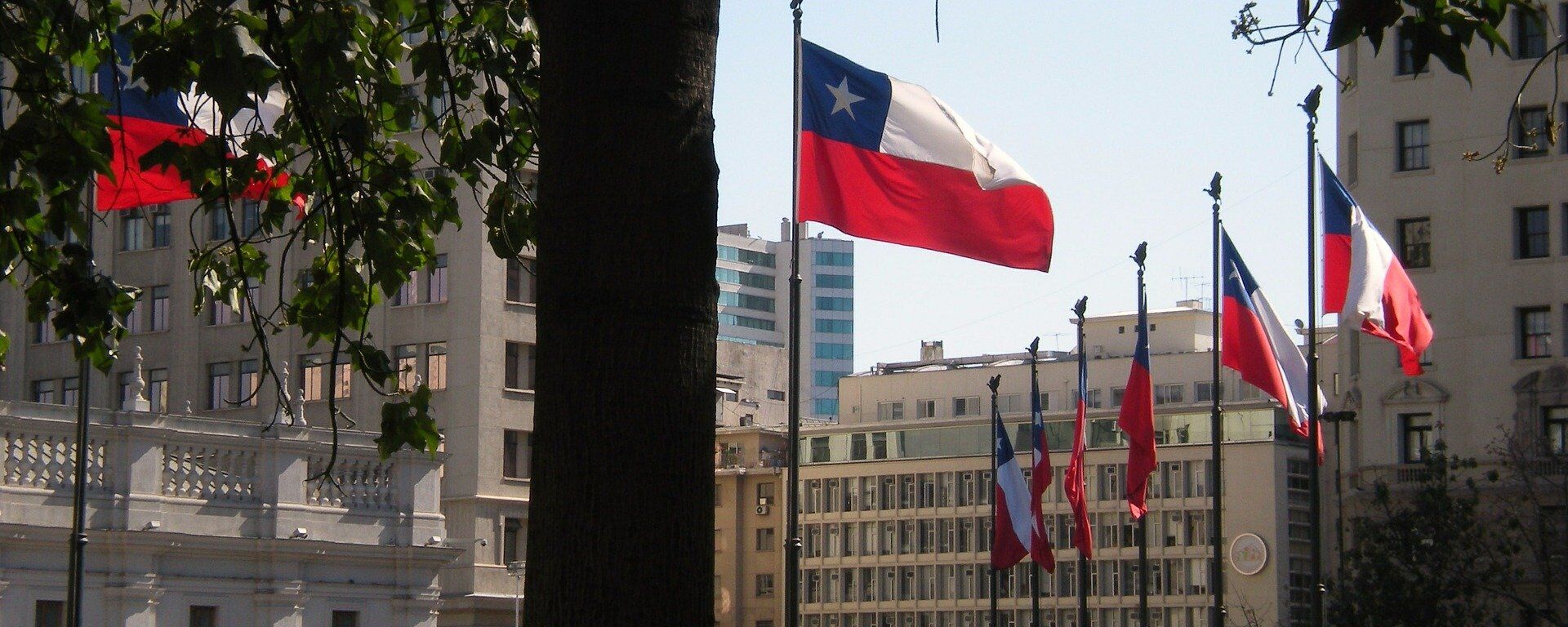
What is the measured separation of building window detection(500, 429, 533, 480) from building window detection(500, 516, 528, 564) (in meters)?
1.22

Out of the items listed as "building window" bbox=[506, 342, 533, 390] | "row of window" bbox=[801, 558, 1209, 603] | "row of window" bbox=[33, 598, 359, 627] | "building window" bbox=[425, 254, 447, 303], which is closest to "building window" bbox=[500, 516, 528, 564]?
"building window" bbox=[506, 342, 533, 390]

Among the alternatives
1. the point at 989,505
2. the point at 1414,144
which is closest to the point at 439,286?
the point at 1414,144

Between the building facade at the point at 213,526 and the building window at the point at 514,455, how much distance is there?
21150 millimetres

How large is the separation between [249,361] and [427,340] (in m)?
4.98

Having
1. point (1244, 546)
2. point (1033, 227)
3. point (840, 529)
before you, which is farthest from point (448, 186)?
point (840, 529)

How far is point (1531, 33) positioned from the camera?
6234cm

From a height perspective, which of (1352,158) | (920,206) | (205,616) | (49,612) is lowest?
(205,616)

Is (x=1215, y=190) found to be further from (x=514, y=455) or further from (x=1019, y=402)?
(x=1019, y=402)

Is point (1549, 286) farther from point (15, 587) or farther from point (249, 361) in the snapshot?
point (15, 587)

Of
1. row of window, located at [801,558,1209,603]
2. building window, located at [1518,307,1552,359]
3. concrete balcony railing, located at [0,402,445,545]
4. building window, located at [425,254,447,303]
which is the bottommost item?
row of window, located at [801,558,1209,603]

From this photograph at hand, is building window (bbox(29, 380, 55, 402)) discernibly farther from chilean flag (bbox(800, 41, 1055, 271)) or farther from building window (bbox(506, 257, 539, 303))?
chilean flag (bbox(800, 41, 1055, 271))

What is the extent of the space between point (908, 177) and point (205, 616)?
56.2 ft

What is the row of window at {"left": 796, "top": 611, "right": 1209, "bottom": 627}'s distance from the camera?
118m

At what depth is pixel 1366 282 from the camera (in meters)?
32.8
